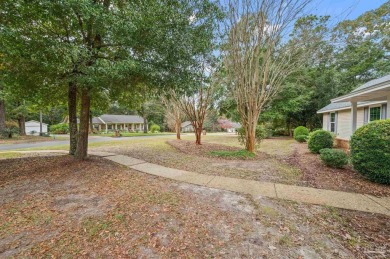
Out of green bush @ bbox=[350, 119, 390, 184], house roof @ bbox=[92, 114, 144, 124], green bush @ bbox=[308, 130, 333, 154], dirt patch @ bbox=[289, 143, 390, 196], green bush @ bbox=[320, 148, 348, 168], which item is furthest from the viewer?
house roof @ bbox=[92, 114, 144, 124]

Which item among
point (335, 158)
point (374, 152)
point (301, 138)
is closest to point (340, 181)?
point (374, 152)

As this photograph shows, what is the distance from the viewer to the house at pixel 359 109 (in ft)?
24.1

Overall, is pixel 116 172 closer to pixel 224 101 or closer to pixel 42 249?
pixel 42 249

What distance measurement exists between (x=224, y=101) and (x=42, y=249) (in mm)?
19186

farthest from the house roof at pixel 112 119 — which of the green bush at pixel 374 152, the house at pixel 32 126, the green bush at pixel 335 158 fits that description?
the green bush at pixel 374 152

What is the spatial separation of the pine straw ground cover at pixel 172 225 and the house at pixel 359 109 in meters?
6.37

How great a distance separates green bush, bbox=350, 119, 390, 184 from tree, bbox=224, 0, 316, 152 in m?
3.86

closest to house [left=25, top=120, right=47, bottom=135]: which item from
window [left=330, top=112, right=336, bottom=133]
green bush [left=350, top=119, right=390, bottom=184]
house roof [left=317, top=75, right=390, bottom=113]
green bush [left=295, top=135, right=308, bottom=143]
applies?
green bush [left=295, top=135, right=308, bottom=143]

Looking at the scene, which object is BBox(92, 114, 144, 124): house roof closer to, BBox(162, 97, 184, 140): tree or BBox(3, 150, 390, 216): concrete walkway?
BBox(162, 97, 184, 140): tree

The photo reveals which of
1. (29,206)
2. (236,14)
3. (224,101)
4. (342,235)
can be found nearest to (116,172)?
(29,206)

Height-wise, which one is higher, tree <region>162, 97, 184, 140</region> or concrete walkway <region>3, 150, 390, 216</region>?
tree <region>162, 97, 184, 140</region>

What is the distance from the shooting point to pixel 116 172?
5754mm

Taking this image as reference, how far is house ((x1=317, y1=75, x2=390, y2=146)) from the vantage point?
24.1 feet

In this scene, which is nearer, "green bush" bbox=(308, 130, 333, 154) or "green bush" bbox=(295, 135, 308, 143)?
"green bush" bbox=(308, 130, 333, 154)
